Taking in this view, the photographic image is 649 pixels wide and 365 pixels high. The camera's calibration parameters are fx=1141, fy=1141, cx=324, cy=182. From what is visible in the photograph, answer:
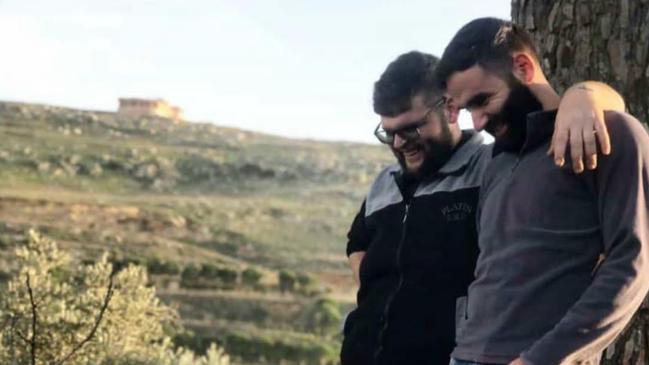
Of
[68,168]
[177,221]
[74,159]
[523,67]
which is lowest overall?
[177,221]

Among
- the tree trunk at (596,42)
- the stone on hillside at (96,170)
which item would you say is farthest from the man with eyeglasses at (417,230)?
the stone on hillside at (96,170)

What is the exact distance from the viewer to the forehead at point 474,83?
2670 mm

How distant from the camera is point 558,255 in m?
2.55

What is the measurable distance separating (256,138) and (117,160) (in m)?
13.9

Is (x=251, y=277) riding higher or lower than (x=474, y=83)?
lower

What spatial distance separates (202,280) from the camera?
2923 centimetres

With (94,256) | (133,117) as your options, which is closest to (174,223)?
(94,256)

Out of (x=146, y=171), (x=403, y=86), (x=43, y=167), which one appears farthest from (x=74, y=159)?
(x=403, y=86)

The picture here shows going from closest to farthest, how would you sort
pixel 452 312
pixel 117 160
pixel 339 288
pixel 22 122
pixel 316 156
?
pixel 452 312
pixel 339 288
pixel 117 160
pixel 22 122
pixel 316 156

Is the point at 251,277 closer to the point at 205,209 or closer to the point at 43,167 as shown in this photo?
the point at 205,209

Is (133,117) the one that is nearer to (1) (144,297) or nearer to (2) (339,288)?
(2) (339,288)

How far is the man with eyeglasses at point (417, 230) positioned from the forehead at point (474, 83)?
48 centimetres

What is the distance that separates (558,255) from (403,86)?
0.89 metres

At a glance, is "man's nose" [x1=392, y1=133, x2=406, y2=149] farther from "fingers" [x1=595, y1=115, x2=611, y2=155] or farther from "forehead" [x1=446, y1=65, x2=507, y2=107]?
"fingers" [x1=595, y1=115, x2=611, y2=155]
